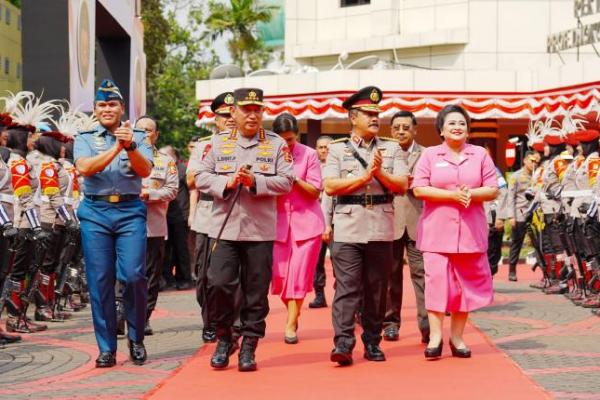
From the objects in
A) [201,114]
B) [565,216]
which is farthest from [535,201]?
[201,114]

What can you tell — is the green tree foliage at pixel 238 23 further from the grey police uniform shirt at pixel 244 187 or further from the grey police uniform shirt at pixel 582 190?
the grey police uniform shirt at pixel 244 187

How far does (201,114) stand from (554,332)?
715 inches

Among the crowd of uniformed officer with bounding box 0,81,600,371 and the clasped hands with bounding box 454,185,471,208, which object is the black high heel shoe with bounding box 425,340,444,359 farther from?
the clasped hands with bounding box 454,185,471,208

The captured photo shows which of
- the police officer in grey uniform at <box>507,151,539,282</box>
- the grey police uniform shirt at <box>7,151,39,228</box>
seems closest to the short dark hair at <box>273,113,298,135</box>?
the grey police uniform shirt at <box>7,151,39,228</box>

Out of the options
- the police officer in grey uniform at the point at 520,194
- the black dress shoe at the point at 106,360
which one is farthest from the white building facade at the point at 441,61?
the black dress shoe at the point at 106,360

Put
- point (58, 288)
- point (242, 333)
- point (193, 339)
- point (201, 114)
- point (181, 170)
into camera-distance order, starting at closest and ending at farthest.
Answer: point (242, 333) < point (193, 339) < point (58, 288) < point (181, 170) < point (201, 114)

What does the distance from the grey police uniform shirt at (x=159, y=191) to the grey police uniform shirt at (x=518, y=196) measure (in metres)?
7.90

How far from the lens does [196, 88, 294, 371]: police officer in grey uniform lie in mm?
8508

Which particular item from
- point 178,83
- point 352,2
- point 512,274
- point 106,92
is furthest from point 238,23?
point 106,92

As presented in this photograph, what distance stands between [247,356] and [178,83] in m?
45.7

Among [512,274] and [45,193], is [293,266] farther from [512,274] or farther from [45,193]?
[512,274]

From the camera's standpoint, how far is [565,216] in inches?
561

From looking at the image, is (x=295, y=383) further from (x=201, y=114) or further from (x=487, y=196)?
(x=201, y=114)

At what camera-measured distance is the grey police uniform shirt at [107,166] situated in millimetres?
8891
